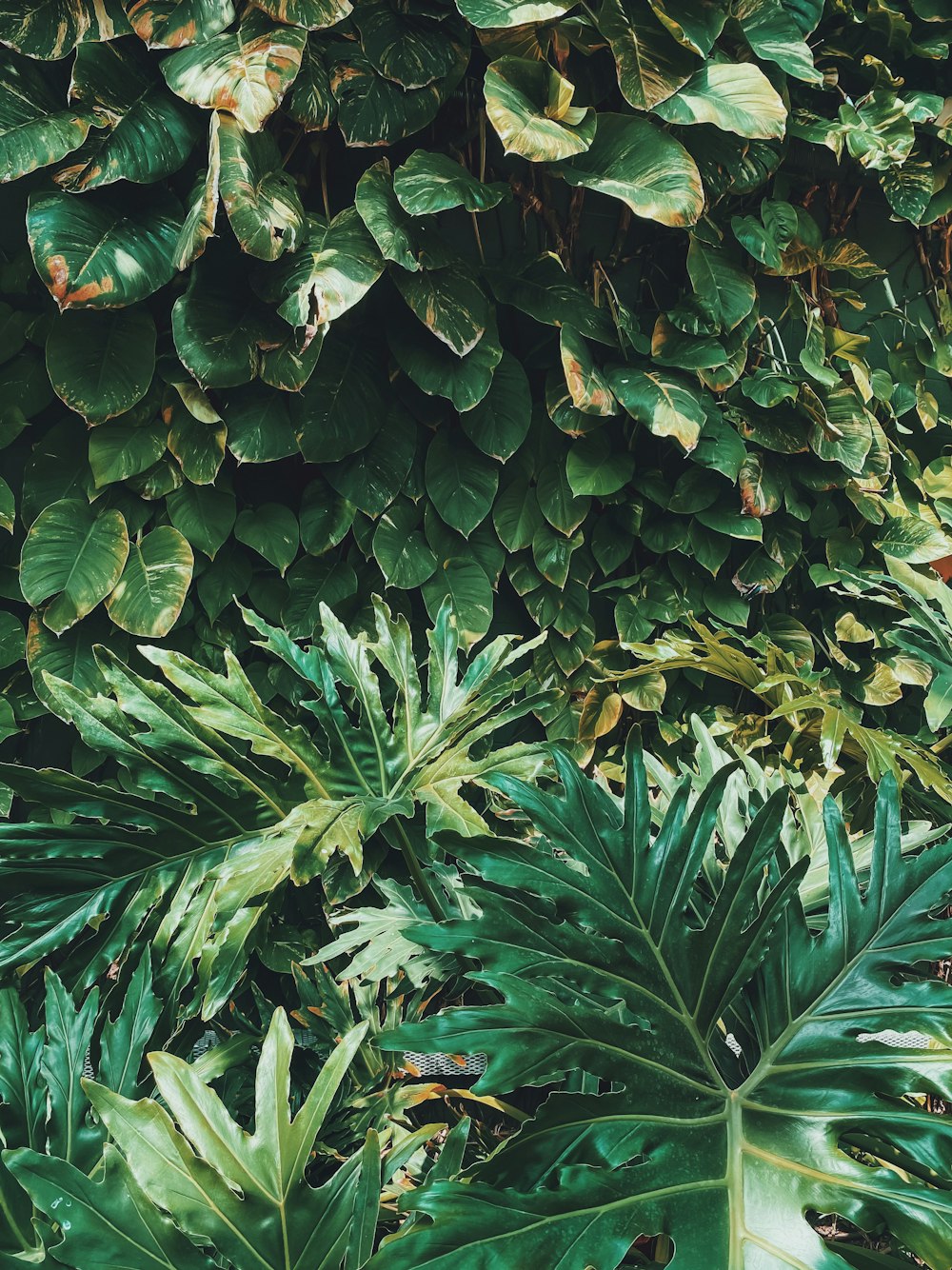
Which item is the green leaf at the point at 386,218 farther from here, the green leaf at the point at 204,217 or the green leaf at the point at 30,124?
the green leaf at the point at 30,124

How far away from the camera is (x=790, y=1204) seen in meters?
0.62

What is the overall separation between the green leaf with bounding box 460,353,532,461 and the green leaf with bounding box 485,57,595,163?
407 millimetres

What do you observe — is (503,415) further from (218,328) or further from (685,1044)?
(685,1044)

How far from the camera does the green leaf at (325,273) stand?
5.48ft

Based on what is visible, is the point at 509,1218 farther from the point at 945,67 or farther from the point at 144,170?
the point at 945,67

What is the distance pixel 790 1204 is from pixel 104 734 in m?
0.72

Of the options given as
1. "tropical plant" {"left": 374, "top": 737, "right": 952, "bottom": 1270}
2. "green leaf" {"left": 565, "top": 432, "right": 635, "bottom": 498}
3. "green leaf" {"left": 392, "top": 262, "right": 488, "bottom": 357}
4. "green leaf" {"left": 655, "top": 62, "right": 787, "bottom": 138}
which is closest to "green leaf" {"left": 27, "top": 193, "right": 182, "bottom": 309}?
"green leaf" {"left": 392, "top": 262, "right": 488, "bottom": 357}

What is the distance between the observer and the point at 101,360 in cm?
171

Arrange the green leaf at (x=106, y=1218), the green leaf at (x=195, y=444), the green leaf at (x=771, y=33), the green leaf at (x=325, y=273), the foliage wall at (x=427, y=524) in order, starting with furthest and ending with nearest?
the green leaf at (x=771, y=33) → the green leaf at (x=195, y=444) → the green leaf at (x=325, y=273) → the foliage wall at (x=427, y=524) → the green leaf at (x=106, y=1218)

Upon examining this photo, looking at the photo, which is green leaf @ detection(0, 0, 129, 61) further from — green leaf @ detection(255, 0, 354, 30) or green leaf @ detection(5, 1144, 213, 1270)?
green leaf @ detection(5, 1144, 213, 1270)

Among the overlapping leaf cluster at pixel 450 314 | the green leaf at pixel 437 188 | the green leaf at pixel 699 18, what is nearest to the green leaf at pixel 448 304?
the overlapping leaf cluster at pixel 450 314

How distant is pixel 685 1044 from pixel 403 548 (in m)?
1.36

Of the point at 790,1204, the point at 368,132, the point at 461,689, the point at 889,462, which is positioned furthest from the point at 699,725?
the point at 889,462

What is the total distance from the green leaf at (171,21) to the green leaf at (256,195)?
0.52ft
